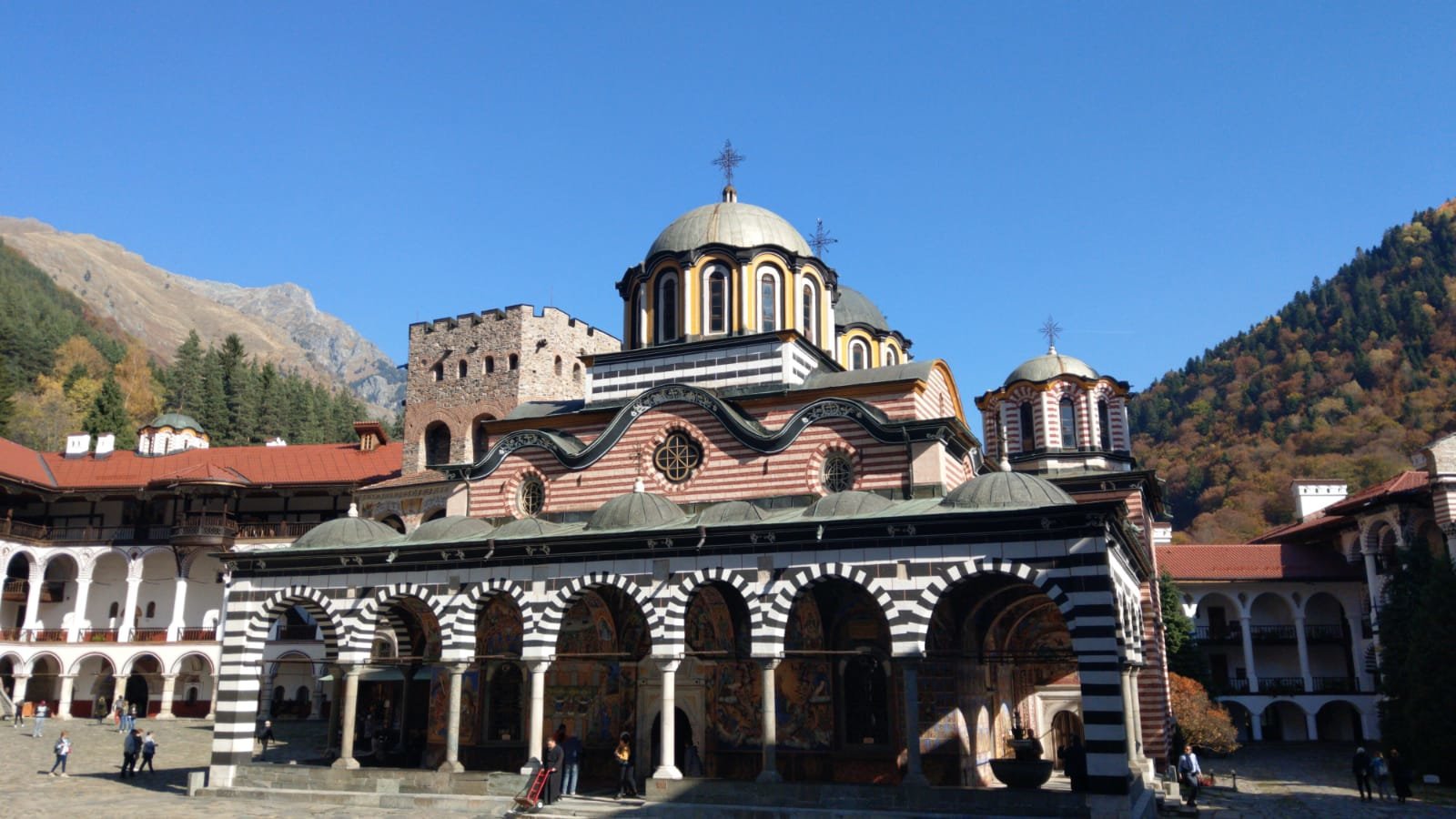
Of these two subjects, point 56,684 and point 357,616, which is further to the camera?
point 56,684

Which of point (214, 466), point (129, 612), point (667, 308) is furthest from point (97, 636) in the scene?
point (667, 308)

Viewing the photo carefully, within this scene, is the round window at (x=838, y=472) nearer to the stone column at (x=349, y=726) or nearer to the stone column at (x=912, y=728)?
the stone column at (x=912, y=728)

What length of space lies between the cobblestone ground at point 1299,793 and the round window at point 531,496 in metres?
12.3

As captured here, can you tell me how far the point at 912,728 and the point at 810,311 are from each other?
36.1ft

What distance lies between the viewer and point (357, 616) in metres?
18.8

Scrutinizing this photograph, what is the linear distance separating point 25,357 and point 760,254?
189 ft

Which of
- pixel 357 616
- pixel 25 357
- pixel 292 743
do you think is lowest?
pixel 292 743

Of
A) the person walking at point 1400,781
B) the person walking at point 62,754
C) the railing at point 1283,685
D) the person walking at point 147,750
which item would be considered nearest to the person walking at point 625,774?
the person walking at point 147,750

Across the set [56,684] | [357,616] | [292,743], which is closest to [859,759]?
[357,616]

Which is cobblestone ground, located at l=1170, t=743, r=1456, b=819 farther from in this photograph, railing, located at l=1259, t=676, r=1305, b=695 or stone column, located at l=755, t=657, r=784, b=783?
stone column, located at l=755, t=657, r=784, b=783

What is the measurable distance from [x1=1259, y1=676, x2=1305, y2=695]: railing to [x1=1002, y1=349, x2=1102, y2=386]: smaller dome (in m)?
16.0

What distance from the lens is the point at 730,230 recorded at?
2356cm

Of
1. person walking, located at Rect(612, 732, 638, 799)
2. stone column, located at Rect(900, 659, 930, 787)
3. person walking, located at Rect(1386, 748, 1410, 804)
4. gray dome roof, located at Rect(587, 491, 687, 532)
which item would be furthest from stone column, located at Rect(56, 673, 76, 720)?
person walking, located at Rect(1386, 748, 1410, 804)

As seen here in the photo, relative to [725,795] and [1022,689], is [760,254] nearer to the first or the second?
[1022,689]
